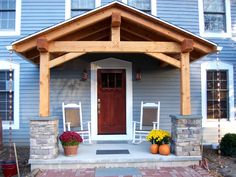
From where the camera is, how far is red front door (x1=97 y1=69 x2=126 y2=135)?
26.5 ft

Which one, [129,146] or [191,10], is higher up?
[191,10]

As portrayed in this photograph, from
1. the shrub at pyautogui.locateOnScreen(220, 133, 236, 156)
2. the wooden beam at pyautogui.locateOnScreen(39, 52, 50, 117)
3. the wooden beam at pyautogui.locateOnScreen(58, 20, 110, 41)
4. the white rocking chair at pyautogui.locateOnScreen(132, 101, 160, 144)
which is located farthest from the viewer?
the white rocking chair at pyautogui.locateOnScreen(132, 101, 160, 144)

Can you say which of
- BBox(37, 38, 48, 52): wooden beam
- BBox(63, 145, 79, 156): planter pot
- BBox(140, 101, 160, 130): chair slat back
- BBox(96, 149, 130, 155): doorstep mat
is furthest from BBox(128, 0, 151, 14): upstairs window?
BBox(63, 145, 79, 156): planter pot

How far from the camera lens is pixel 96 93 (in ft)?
26.4

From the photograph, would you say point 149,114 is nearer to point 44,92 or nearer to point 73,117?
point 73,117

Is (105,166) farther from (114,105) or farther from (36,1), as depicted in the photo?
(36,1)

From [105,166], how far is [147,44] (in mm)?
2582

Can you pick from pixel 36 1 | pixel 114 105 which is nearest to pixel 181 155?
pixel 114 105

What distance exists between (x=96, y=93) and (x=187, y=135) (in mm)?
3132

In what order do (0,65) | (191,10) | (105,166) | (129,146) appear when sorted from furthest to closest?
(191,10), (0,65), (129,146), (105,166)

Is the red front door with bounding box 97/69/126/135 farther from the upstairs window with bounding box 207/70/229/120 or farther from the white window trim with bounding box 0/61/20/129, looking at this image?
the upstairs window with bounding box 207/70/229/120

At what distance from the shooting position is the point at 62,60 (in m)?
5.81

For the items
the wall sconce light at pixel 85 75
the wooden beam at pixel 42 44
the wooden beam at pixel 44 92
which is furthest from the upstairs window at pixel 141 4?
the wooden beam at pixel 44 92

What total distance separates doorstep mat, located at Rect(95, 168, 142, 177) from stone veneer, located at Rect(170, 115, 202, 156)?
41.6 inches
